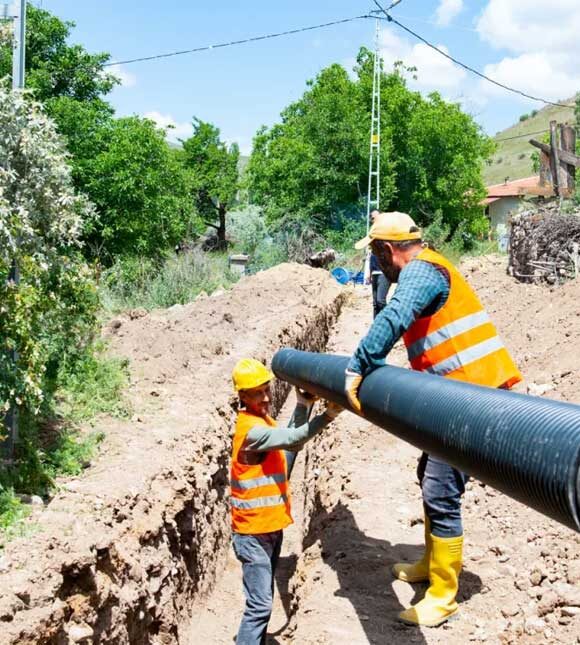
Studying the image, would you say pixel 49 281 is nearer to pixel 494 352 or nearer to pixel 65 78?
pixel 494 352

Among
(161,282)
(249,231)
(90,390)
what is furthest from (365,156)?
(90,390)

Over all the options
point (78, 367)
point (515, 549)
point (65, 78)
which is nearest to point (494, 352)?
point (515, 549)

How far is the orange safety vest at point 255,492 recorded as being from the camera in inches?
173

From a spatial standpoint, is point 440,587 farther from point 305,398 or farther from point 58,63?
point 58,63

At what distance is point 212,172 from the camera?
52.8 meters

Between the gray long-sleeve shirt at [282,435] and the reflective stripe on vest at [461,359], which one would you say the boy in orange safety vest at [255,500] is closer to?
the gray long-sleeve shirt at [282,435]

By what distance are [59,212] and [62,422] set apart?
1.90m

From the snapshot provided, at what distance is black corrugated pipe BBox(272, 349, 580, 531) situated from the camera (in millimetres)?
1829

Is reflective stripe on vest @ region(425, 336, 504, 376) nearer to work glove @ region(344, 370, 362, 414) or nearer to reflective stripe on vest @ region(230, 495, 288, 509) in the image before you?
work glove @ region(344, 370, 362, 414)

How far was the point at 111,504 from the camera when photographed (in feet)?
15.9

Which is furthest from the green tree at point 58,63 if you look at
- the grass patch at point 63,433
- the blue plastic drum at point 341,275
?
the grass patch at point 63,433

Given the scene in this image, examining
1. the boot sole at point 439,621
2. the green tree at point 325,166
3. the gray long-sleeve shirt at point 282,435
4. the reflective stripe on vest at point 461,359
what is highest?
the green tree at point 325,166

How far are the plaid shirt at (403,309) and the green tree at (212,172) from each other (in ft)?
154

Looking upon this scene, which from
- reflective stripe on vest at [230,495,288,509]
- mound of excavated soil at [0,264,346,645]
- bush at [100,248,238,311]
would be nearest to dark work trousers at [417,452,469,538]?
reflective stripe on vest at [230,495,288,509]
